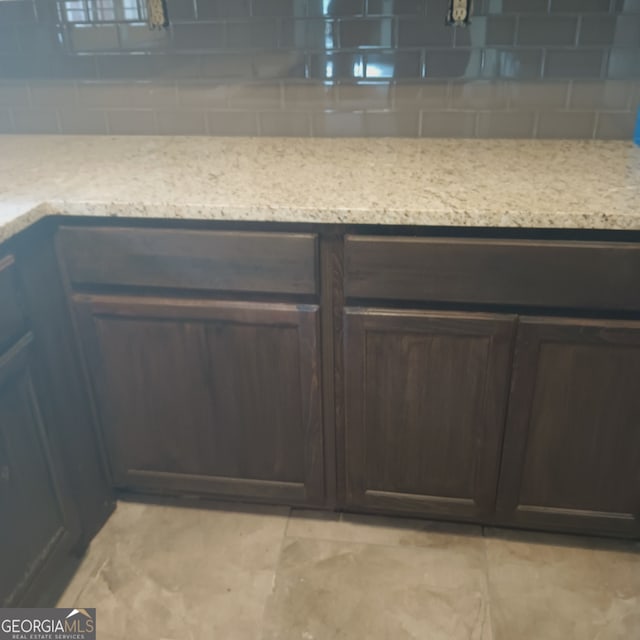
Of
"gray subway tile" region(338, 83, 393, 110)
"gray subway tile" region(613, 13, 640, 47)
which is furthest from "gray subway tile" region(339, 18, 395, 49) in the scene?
"gray subway tile" region(613, 13, 640, 47)

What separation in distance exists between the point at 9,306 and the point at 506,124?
134 cm

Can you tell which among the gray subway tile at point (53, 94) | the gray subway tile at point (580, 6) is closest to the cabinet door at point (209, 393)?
the gray subway tile at point (53, 94)

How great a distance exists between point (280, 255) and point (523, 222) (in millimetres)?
490

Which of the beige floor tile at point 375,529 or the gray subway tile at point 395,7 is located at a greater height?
the gray subway tile at point 395,7

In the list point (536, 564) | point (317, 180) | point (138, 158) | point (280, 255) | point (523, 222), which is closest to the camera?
point (523, 222)

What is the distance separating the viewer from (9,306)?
1303 millimetres

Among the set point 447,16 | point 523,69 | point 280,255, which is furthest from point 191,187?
point 523,69

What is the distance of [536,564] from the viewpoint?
1628 mm

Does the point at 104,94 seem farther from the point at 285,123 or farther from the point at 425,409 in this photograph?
the point at 425,409

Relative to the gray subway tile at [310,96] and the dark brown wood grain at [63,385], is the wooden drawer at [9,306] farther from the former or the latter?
the gray subway tile at [310,96]

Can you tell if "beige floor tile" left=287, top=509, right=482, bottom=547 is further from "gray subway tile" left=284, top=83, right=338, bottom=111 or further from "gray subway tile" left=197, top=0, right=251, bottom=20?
"gray subway tile" left=197, top=0, right=251, bottom=20

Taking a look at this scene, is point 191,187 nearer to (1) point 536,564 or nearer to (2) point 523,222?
(2) point 523,222

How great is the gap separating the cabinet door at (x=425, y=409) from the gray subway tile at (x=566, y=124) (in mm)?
709

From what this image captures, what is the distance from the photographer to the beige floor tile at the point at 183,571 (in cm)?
150
